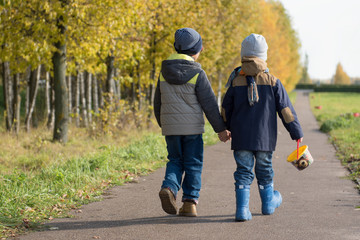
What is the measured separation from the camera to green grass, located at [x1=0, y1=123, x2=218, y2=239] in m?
5.32

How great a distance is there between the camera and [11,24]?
1257cm

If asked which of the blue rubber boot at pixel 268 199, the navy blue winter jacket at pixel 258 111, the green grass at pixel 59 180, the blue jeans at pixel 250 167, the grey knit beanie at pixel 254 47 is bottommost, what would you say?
the green grass at pixel 59 180

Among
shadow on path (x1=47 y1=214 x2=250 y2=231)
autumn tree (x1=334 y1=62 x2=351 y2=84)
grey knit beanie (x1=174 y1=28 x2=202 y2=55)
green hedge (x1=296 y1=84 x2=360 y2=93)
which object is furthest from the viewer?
autumn tree (x1=334 y1=62 x2=351 y2=84)

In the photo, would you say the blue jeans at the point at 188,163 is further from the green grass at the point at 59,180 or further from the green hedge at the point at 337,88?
the green hedge at the point at 337,88

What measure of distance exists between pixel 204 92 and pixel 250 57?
59 centimetres

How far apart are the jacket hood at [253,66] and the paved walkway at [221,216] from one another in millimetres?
1495

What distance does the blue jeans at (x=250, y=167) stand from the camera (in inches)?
208

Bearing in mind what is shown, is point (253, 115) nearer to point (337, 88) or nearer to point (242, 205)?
point (242, 205)

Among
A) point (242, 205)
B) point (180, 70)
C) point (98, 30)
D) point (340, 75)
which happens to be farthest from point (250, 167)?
point (340, 75)

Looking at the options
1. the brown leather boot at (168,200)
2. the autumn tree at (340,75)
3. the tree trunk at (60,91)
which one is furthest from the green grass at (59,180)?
the autumn tree at (340,75)

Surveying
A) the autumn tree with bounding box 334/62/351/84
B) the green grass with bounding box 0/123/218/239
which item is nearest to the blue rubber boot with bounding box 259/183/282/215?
the green grass with bounding box 0/123/218/239

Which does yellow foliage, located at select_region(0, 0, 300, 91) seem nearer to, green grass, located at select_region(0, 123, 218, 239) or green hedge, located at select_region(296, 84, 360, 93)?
green grass, located at select_region(0, 123, 218, 239)

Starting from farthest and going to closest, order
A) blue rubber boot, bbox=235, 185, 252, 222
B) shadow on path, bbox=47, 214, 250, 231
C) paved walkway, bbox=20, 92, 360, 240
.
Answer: blue rubber boot, bbox=235, 185, 252, 222 → shadow on path, bbox=47, 214, 250, 231 → paved walkway, bbox=20, 92, 360, 240

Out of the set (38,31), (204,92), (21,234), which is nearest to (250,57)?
(204,92)
